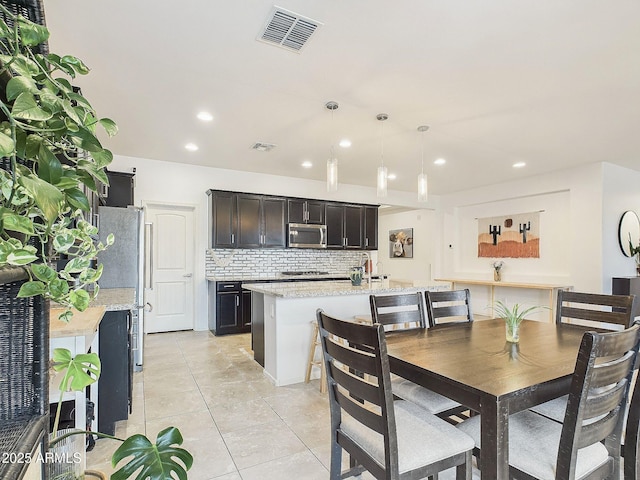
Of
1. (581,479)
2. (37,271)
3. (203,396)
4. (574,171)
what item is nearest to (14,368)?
(37,271)

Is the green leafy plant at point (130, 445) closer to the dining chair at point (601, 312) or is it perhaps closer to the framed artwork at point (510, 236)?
the dining chair at point (601, 312)

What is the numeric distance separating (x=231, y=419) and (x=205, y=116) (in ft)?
9.56

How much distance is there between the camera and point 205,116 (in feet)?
12.2

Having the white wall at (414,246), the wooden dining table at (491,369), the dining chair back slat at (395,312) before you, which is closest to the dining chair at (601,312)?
the wooden dining table at (491,369)

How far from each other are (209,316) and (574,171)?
644cm

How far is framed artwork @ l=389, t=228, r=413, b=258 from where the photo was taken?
9469 millimetres

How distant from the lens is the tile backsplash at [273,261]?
19.6 feet

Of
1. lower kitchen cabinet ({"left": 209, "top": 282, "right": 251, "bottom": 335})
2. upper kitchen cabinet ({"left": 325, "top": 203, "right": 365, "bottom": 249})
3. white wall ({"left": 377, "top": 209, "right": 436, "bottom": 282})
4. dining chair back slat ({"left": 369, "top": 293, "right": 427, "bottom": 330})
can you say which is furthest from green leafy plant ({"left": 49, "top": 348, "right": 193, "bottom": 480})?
white wall ({"left": 377, "top": 209, "right": 436, "bottom": 282})

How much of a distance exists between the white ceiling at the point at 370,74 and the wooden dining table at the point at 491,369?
195 centimetres

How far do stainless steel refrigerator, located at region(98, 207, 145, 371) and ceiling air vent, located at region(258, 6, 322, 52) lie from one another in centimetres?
238

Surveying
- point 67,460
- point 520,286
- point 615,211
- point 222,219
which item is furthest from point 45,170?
point 615,211

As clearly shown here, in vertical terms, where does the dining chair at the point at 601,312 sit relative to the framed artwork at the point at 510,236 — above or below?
below

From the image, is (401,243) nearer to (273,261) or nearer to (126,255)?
(273,261)

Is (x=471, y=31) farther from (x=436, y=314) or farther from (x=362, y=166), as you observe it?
(x=362, y=166)
